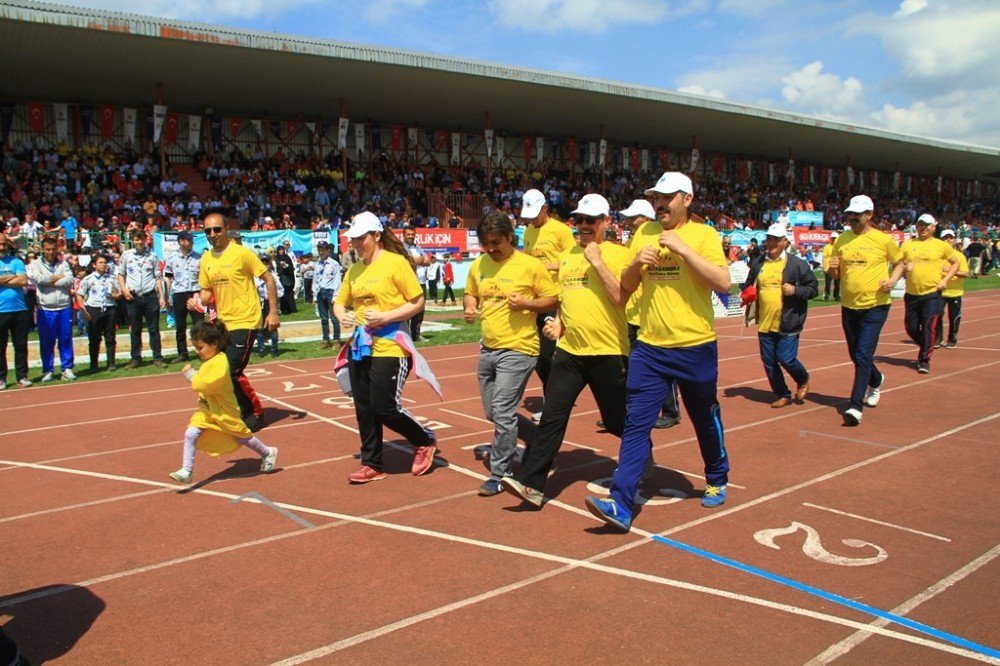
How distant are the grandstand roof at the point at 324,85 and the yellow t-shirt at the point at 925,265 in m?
19.1

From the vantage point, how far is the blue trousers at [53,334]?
38.6ft

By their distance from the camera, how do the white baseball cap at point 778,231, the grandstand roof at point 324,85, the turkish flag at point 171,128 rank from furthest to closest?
the turkish flag at point 171,128
the grandstand roof at point 324,85
the white baseball cap at point 778,231

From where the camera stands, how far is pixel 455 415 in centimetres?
872

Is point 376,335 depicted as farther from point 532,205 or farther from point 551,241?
point 551,241

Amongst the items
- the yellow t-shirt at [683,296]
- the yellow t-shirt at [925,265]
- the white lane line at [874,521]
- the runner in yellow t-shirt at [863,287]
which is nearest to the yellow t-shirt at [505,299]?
the yellow t-shirt at [683,296]

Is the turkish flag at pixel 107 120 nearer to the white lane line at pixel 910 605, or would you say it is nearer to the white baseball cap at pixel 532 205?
the white baseball cap at pixel 532 205

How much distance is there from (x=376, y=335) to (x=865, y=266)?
5175 millimetres

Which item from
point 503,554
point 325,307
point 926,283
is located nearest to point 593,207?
point 503,554

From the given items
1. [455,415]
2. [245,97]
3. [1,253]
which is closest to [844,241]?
[455,415]

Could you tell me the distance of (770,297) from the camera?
8734 mm

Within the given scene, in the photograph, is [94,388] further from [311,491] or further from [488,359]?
[488,359]

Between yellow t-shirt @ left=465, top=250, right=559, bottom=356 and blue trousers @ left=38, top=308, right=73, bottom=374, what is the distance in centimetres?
896

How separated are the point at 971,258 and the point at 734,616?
36.0 m

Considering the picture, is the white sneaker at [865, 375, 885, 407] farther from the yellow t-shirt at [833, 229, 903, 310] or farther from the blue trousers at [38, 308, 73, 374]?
the blue trousers at [38, 308, 73, 374]
